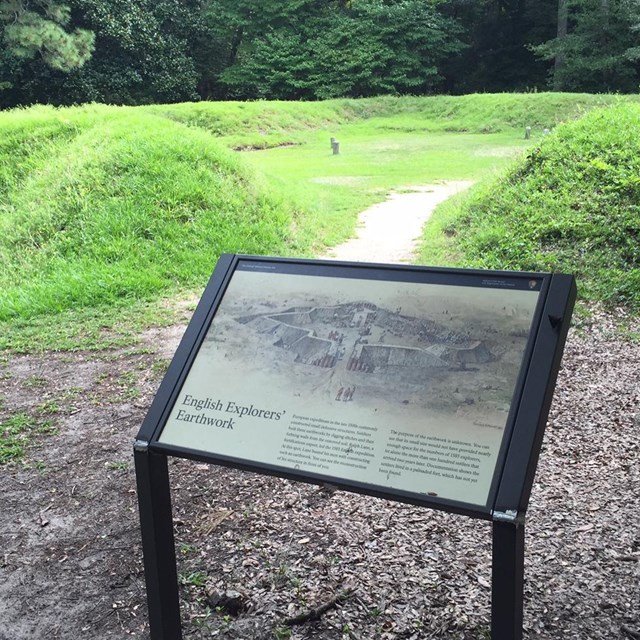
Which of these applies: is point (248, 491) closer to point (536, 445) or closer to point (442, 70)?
point (536, 445)

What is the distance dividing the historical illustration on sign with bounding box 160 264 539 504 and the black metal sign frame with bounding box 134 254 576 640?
2cm

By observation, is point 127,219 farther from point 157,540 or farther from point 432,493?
point 432,493

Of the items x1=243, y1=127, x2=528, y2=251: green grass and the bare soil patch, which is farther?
x1=243, y1=127, x2=528, y2=251: green grass

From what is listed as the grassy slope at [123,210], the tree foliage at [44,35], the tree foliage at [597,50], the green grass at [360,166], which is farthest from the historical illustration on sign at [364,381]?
the tree foliage at [597,50]

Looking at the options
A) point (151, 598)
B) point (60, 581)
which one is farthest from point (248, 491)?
point (151, 598)

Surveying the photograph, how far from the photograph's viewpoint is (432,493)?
1.84 m

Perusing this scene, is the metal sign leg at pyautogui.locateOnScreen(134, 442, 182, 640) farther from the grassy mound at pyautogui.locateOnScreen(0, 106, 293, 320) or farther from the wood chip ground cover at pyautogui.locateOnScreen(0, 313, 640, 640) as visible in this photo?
the grassy mound at pyautogui.locateOnScreen(0, 106, 293, 320)

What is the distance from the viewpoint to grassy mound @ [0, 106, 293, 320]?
22.9ft

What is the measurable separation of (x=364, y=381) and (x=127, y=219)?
6.52m

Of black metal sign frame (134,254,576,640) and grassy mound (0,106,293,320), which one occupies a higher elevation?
black metal sign frame (134,254,576,640)

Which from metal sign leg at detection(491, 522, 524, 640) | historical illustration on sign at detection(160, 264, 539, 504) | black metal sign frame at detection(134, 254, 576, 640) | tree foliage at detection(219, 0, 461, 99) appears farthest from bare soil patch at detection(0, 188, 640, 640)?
tree foliage at detection(219, 0, 461, 99)

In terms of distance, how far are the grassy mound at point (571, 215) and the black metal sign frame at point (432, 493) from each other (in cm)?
425

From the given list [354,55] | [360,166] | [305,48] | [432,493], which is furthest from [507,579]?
[305,48]

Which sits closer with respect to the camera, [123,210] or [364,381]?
[364,381]
